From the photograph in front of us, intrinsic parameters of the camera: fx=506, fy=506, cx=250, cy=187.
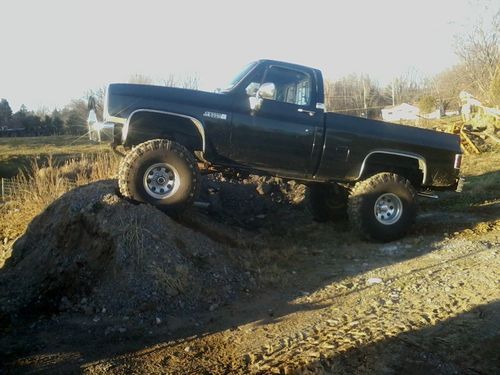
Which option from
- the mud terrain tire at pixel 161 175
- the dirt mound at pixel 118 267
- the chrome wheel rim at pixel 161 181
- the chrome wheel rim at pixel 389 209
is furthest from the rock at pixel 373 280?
the chrome wheel rim at pixel 161 181

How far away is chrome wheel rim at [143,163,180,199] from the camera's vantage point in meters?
6.43

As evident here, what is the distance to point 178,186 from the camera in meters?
6.48

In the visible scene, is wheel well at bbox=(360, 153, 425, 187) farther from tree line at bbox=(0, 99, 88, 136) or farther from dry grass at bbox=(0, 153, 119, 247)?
tree line at bbox=(0, 99, 88, 136)

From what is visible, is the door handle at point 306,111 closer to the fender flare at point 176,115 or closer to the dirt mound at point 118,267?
the fender flare at point 176,115

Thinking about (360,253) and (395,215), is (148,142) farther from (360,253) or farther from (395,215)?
(395,215)

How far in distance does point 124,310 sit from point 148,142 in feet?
7.40

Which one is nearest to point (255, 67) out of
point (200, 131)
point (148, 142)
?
point (200, 131)

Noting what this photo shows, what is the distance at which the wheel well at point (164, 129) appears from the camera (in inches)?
260

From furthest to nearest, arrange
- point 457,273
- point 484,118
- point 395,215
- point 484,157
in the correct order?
point 484,118 < point 484,157 < point 395,215 < point 457,273

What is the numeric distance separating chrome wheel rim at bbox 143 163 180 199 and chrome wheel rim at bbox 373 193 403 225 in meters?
3.14

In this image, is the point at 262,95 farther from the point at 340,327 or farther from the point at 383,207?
the point at 340,327

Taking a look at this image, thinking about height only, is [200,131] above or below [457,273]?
above

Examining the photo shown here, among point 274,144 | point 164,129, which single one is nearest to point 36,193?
point 164,129

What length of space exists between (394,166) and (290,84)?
2.13 metres
